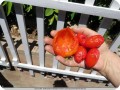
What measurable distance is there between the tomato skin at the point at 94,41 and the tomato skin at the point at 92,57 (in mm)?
46

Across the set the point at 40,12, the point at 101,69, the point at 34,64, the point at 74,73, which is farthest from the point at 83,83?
the point at 40,12

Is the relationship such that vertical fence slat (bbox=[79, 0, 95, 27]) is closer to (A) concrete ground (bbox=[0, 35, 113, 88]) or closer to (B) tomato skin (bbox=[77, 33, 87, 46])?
(B) tomato skin (bbox=[77, 33, 87, 46])

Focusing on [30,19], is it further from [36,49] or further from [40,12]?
[40,12]

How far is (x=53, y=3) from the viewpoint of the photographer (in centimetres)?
203

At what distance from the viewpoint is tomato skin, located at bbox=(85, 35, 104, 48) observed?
2.14 meters

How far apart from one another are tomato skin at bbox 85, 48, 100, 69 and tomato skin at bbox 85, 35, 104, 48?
0.05 meters

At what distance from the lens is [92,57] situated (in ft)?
7.08

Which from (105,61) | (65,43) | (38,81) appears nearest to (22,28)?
(65,43)

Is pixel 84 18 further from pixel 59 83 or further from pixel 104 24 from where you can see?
pixel 59 83

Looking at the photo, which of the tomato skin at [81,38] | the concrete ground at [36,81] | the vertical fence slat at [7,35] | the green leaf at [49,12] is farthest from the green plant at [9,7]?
the concrete ground at [36,81]

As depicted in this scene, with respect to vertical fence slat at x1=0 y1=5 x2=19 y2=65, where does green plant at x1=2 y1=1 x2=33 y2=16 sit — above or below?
above

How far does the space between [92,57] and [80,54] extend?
0.11m

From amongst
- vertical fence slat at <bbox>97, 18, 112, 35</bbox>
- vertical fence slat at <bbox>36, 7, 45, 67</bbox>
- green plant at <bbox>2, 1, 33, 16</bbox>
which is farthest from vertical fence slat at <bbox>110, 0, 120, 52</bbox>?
green plant at <bbox>2, 1, 33, 16</bbox>

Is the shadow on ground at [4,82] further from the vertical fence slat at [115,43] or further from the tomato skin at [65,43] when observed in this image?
the vertical fence slat at [115,43]
